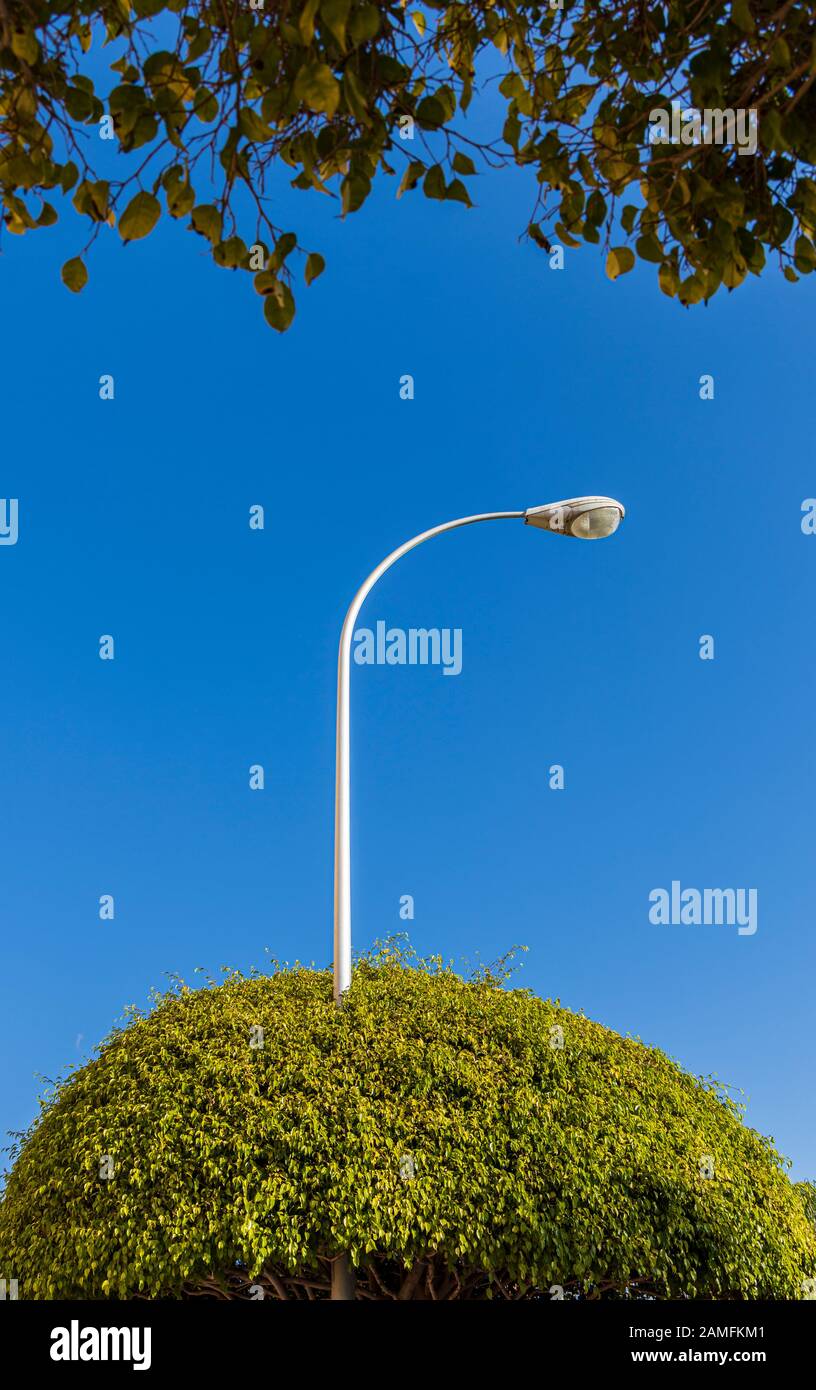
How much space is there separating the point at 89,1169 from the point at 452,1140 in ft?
8.68

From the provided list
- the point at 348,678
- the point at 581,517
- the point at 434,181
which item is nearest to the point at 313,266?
the point at 434,181

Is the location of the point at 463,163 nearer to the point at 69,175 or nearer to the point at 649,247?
the point at 649,247

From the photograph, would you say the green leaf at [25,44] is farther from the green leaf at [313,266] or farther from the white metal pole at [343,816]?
the white metal pole at [343,816]

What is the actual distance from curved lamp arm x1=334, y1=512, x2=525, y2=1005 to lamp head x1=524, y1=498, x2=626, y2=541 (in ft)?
4.39

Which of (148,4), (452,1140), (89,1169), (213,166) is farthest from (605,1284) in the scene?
(148,4)

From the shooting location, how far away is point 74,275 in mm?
4125

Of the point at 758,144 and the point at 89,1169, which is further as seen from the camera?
the point at 89,1169

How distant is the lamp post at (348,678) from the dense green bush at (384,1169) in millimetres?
311

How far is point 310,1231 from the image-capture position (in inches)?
284

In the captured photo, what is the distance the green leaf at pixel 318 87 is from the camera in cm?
339

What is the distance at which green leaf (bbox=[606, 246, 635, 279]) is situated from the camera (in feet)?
15.0

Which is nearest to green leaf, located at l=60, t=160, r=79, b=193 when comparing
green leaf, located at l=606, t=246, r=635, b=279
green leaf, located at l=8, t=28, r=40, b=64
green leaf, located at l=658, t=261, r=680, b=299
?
green leaf, located at l=8, t=28, r=40, b=64
